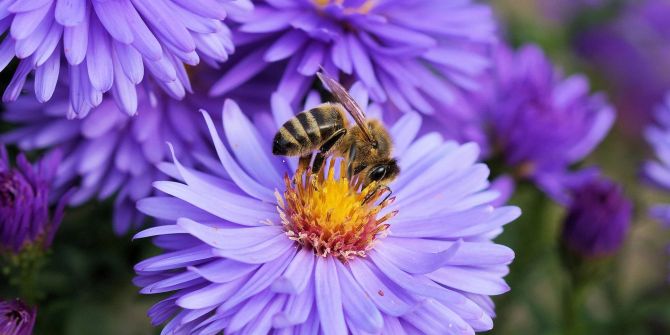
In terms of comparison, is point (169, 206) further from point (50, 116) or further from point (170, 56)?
point (50, 116)

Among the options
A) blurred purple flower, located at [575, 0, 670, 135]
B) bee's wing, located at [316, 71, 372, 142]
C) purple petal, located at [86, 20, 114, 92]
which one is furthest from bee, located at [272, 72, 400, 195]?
blurred purple flower, located at [575, 0, 670, 135]

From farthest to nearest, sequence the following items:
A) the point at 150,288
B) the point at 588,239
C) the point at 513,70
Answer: the point at 513,70, the point at 588,239, the point at 150,288

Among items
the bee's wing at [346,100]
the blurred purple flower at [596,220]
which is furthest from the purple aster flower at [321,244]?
the blurred purple flower at [596,220]

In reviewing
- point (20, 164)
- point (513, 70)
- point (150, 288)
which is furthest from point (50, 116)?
point (513, 70)

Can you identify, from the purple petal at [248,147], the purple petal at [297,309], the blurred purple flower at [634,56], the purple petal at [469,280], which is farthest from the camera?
the blurred purple flower at [634,56]

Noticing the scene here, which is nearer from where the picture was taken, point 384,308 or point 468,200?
point 384,308

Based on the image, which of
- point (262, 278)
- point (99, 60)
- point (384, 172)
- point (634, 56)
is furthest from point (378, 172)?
point (634, 56)

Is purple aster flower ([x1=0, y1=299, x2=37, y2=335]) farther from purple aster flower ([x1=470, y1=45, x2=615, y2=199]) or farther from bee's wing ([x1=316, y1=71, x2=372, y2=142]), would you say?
purple aster flower ([x1=470, y1=45, x2=615, y2=199])

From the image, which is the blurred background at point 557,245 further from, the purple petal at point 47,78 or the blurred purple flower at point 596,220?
the purple petal at point 47,78
